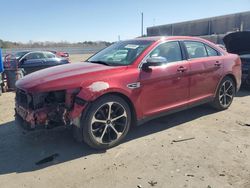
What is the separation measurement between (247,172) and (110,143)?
1947 millimetres

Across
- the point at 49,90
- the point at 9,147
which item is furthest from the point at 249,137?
the point at 9,147

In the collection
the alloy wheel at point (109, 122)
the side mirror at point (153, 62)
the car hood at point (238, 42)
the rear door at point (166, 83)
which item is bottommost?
the alloy wheel at point (109, 122)

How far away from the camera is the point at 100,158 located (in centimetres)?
396

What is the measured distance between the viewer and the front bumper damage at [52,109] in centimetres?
391

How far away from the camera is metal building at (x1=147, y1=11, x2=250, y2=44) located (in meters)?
36.8

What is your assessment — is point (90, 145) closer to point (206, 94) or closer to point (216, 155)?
point (216, 155)

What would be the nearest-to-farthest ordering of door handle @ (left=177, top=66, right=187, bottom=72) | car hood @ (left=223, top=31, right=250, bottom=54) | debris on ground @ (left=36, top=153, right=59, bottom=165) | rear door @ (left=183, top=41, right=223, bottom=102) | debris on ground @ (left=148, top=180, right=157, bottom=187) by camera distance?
debris on ground @ (left=148, top=180, right=157, bottom=187)
debris on ground @ (left=36, top=153, right=59, bottom=165)
door handle @ (left=177, top=66, right=187, bottom=72)
rear door @ (left=183, top=41, right=223, bottom=102)
car hood @ (left=223, top=31, right=250, bottom=54)

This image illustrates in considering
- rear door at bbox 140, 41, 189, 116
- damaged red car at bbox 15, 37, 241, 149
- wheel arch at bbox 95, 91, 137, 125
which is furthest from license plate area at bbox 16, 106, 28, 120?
rear door at bbox 140, 41, 189, 116

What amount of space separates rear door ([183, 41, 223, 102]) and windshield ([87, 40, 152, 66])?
38.8 inches

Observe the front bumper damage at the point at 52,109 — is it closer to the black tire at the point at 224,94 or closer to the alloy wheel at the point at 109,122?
the alloy wheel at the point at 109,122

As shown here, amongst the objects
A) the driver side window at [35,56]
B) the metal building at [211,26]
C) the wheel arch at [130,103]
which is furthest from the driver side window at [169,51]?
the metal building at [211,26]

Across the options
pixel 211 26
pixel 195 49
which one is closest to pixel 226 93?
pixel 195 49

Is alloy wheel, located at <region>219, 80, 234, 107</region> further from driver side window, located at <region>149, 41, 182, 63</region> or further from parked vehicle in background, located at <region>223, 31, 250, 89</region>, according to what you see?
parked vehicle in background, located at <region>223, 31, 250, 89</region>

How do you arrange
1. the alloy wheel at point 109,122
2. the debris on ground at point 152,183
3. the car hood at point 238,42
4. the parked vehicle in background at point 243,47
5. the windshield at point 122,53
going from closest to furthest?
the debris on ground at point 152,183 < the alloy wheel at point 109,122 < the windshield at point 122,53 < the parked vehicle in background at point 243,47 < the car hood at point 238,42
